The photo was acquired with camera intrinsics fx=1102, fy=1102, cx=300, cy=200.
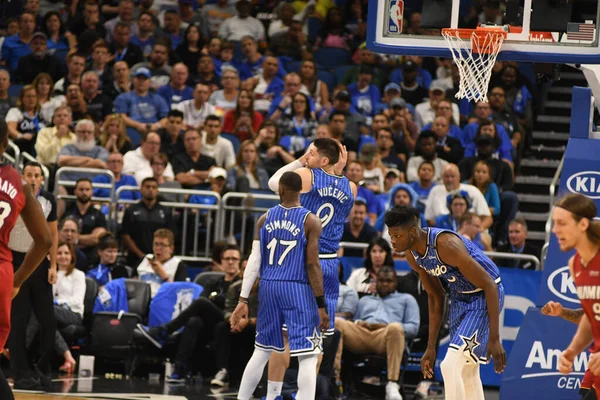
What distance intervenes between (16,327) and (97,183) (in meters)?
4.15

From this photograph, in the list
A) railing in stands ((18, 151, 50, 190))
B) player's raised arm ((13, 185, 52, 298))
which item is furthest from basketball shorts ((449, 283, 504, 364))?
railing in stands ((18, 151, 50, 190))

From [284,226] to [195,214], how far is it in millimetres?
5377

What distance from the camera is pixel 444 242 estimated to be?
7891mm

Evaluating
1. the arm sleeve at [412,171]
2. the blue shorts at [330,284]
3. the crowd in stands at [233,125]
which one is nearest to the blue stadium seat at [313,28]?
the crowd in stands at [233,125]

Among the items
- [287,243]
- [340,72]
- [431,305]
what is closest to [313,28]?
[340,72]

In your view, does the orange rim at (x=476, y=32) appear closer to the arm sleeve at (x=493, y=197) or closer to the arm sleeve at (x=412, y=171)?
the arm sleeve at (x=493, y=197)

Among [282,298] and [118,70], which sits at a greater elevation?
[118,70]

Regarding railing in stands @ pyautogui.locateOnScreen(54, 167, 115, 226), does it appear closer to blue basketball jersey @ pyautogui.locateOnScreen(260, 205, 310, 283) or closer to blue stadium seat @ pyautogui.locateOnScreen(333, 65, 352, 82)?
blue basketball jersey @ pyautogui.locateOnScreen(260, 205, 310, 283)

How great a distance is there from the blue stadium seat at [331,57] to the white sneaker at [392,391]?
29.4ft

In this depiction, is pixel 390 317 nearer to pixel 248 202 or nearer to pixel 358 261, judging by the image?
pixel 358 261

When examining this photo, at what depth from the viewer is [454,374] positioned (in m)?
7.94

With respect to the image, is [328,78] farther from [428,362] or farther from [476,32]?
[428,362]

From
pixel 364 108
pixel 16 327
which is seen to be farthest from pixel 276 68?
pixel 16 327

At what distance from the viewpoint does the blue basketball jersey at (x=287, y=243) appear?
906cm
